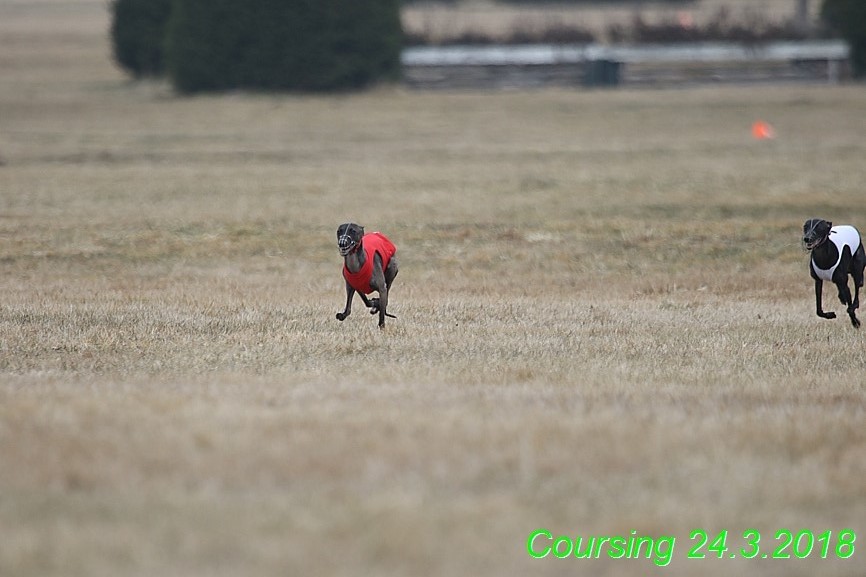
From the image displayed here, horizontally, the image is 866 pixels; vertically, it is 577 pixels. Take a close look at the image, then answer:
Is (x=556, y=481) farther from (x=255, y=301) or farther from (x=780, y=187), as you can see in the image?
(x=780, y=187)

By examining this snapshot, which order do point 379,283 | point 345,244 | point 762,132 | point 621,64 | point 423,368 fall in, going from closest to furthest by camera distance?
point 423,368 → point 345,244 → point 379,283 → point 762,132 → point 621,64

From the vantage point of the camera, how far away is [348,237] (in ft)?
37.4

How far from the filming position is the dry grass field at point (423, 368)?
5.90m

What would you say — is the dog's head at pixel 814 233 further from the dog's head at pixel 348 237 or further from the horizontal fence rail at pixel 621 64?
the horizontal fence rail at pixel 621 64

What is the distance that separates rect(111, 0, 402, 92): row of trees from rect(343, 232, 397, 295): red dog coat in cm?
3780

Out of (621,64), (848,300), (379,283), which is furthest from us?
(621,64)

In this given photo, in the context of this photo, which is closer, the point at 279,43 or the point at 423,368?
the point at 423,368

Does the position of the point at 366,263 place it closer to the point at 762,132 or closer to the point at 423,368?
the point at 423,368

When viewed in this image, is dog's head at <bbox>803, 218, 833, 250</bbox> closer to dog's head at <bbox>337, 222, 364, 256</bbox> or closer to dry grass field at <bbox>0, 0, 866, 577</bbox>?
dry grass field at <bbox>0, 0, 866, 577</bbox>

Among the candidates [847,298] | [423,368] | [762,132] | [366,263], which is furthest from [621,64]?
[423,368]

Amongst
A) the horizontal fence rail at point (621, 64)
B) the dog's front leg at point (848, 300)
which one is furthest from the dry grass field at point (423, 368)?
the horizontal fence rail at point (621, 64)

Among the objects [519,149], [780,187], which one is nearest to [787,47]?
[519,149]

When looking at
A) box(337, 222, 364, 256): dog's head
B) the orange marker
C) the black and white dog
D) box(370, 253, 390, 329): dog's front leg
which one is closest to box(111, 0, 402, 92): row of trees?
→ the orange marker

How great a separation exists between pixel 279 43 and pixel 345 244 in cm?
3937
